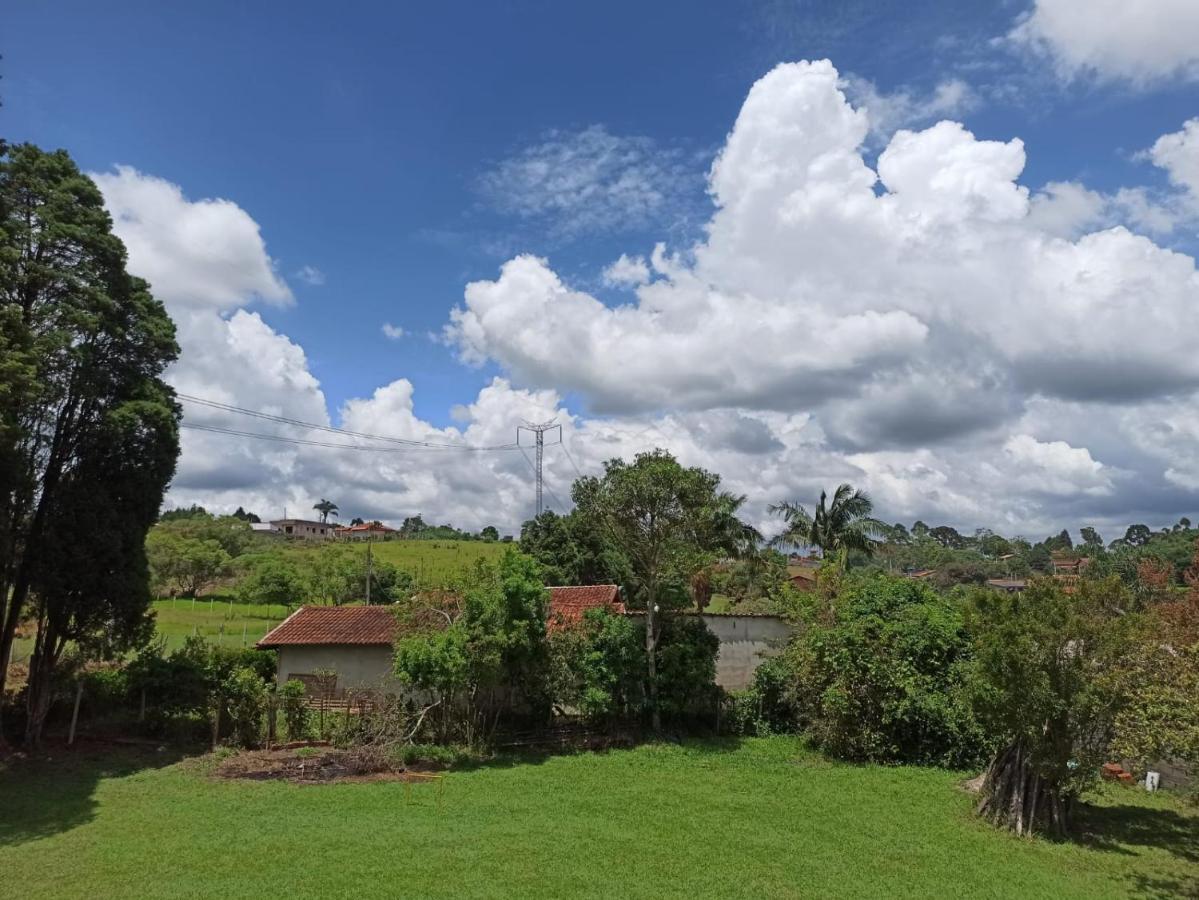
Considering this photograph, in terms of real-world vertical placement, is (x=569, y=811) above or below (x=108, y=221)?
below

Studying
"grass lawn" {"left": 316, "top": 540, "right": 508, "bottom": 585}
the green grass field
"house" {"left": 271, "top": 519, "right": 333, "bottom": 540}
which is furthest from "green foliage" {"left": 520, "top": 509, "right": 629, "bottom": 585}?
"house" {"left": 271, "top": 519, "right": 333, "bottom": 540}

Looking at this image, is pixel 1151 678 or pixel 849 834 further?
pixel 849 834

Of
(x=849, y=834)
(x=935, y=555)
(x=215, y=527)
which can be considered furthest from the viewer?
(x=935, y=555)

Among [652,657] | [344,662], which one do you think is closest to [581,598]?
[652,657]

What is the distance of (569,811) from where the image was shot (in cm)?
1346

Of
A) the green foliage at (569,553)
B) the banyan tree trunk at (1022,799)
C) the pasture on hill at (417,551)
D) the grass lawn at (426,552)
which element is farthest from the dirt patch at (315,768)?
the grass lawn at (426,552)

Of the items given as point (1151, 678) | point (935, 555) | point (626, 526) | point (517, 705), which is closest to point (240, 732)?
point (517, 705)

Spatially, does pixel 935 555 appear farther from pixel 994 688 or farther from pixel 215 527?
pixel 994 688

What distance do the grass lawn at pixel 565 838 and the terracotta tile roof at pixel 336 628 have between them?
22.3ft

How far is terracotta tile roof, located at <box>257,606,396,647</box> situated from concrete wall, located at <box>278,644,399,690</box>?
0.78 feet

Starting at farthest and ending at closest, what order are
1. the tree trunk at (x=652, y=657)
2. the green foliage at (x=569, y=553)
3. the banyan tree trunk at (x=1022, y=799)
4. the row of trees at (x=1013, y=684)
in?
the green foliage at (x=569, y=553)
the tree trunk at (x=652, y=657)
the banyan tree trunk at (x=1022, y=799)
the row of trees at (x=1013, y=684)

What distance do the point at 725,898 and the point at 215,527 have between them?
70947 millimetres

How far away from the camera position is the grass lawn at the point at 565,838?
32.9 ft

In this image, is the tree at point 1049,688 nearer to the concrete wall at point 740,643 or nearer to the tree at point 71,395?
the concrete wall at point 740,643
